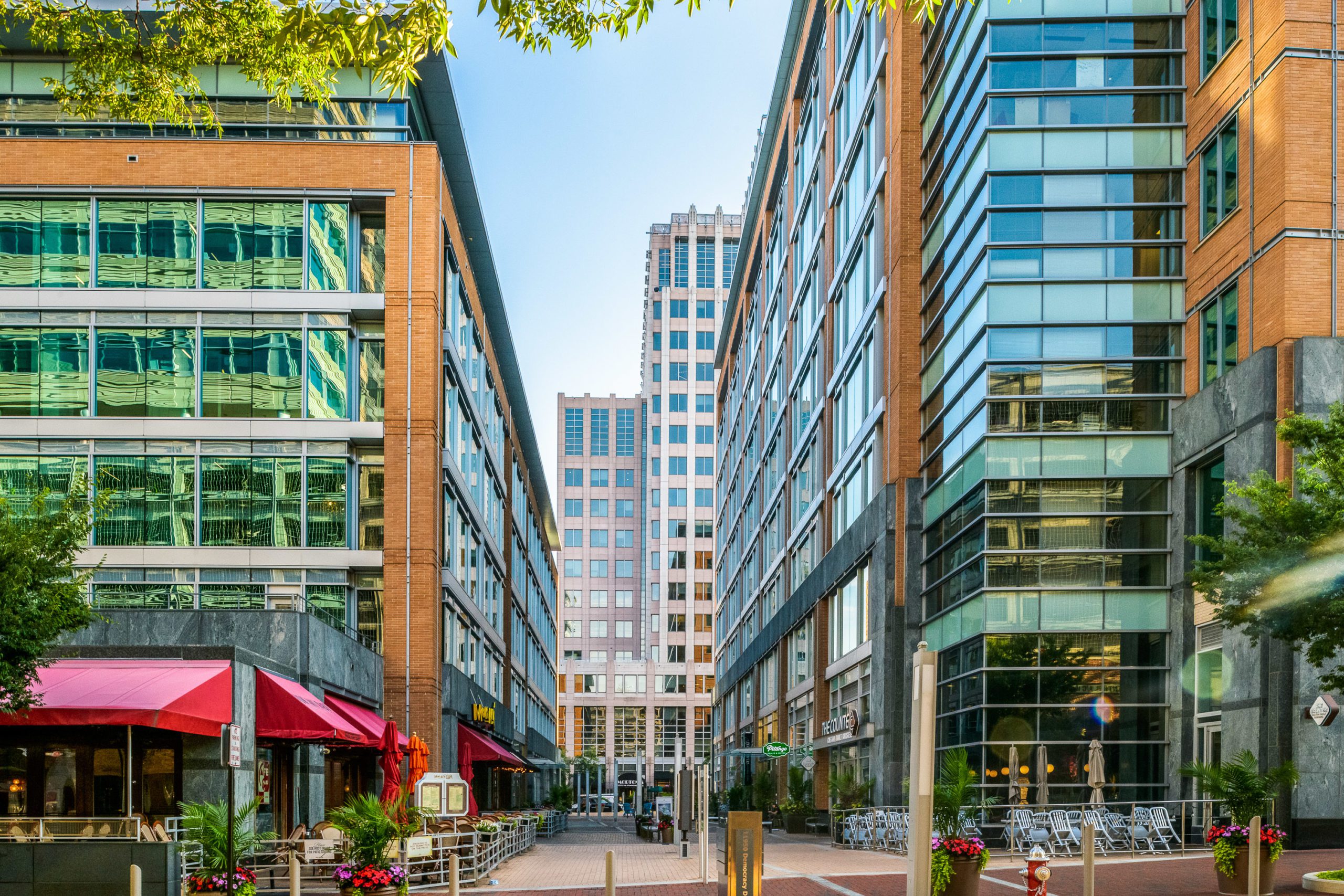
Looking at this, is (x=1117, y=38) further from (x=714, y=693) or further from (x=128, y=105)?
(x=714, y=693)

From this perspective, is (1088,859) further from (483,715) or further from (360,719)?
(483,715)

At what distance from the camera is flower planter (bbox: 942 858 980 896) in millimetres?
18984

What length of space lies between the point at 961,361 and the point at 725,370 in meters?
71.4

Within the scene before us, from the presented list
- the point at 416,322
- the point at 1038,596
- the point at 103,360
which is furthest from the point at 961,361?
the point at 103,360

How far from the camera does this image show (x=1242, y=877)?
19.3 m

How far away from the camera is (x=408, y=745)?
29.0 meters

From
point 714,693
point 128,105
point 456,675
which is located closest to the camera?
point 128,105

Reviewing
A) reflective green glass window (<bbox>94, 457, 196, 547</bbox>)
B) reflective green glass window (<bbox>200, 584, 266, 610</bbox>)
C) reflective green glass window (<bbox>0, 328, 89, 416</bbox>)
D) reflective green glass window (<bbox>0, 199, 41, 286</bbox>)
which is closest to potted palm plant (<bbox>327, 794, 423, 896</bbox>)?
reflective green glass window (<bbox>200, 584, 266, 610</bbox>)

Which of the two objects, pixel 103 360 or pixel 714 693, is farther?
pixel 714 693

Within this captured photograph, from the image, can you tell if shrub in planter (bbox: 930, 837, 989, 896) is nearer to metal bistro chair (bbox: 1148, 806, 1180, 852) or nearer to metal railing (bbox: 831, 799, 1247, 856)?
metal railing (bbox: 831, 799, 1247, 856)

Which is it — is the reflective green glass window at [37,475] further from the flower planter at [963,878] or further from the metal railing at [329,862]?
the flower planter at [963,878]

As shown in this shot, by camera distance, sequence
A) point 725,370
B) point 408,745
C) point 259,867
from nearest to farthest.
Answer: point 259,867, point 408,745, point 725,370

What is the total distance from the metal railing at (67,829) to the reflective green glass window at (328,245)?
20803mm

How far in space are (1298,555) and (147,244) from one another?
29.6 meters
